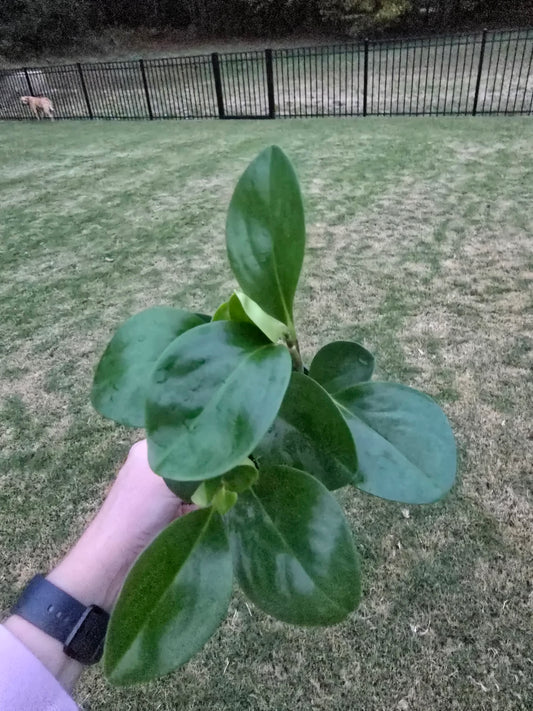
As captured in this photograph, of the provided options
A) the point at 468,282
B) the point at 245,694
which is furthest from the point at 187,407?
the point at 468,282

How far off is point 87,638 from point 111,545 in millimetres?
139

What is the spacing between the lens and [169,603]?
402 millimetres

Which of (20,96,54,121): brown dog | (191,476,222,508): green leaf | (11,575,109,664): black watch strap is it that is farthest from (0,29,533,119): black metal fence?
(191,476,222,508): green leaf

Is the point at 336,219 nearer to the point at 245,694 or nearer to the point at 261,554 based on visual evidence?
the point at 245,694

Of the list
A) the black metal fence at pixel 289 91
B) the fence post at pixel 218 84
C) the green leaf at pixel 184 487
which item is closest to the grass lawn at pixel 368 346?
the green leaf at pixel 184 487

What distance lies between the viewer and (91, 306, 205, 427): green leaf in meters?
0.41

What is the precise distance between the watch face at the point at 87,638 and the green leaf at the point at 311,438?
0.57m

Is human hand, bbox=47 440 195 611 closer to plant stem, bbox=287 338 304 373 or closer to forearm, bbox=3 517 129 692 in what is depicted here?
forearm, bbox=3 517 129 692

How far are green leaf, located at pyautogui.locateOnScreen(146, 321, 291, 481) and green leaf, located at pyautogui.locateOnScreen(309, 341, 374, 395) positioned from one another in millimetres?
121

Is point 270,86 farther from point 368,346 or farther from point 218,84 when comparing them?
point 368,346

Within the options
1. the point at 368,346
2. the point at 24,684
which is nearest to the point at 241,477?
the point at 24,684

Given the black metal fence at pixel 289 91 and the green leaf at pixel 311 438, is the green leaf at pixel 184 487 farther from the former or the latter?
the black metal fence at pixel 289 91

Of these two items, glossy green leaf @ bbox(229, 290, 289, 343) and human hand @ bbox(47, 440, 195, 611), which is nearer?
glossy green leaf @ bbox(229, 290, 289, 343)

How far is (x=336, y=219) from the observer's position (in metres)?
4.01
